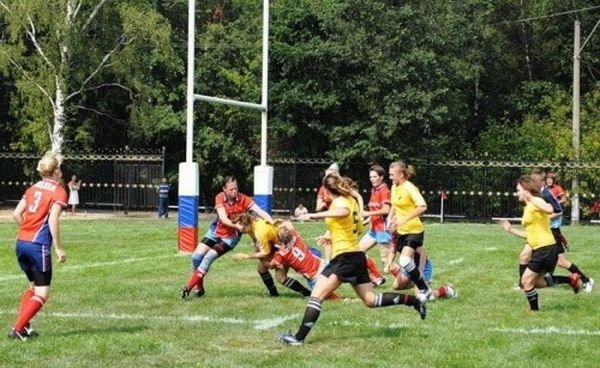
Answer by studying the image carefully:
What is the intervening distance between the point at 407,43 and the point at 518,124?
29.9ft

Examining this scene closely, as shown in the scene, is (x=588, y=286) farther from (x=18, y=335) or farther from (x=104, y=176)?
(x=104, y=176)

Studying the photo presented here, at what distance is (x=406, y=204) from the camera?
42.2 feet

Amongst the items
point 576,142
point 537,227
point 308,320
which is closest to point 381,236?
point 537,227

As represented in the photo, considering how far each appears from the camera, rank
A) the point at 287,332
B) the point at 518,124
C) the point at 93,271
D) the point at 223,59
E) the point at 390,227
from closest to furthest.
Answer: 1. the point at 287,332
2. the point at 390,227
3. the point at 93,271
4. the point at 223,59
5. the point at 518,124

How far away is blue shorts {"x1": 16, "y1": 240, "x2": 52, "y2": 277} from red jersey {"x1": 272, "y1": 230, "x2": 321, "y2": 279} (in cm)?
379

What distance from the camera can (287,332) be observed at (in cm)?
1015

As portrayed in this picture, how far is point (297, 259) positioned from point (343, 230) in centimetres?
317

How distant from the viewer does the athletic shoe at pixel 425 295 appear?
10627 millimetres

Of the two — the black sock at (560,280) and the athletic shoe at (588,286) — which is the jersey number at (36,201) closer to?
the black sock at (560,280)

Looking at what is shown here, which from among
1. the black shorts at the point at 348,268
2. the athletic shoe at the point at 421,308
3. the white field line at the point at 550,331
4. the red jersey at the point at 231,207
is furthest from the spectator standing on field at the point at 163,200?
the black shorts at the point at 348,268

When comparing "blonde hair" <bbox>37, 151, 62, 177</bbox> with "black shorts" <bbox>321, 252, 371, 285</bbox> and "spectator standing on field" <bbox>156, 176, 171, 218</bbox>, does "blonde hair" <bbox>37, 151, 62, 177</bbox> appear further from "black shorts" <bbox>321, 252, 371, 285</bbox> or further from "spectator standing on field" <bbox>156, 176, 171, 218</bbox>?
"spectator standing on field" <bbox>156, 176, 171, 218</bbox>

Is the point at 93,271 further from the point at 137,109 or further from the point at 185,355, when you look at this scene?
the point at 137,109

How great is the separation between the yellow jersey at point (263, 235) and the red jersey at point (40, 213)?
12.2ft

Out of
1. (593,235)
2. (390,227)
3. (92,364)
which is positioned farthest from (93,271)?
(593,235)
